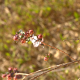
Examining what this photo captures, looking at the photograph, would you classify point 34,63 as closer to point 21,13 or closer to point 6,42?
point 6,42

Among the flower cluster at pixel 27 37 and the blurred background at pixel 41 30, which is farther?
the blurred background at pixel 41 30

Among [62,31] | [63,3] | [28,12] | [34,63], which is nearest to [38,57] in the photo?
[34,63]

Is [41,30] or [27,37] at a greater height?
[27,37]

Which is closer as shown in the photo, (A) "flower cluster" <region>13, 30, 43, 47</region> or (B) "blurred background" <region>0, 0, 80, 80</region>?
(A) "flower cluster" <region>13, 30, 43, 47</region>

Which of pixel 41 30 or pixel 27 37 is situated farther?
pixel 41 30

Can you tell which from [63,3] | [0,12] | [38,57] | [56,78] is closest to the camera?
[56,78]

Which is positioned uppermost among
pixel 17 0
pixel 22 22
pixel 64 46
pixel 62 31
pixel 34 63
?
pixel 17 0

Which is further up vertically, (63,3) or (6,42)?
(63,3)

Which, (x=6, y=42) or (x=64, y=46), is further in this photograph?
(x=6, y=42)
